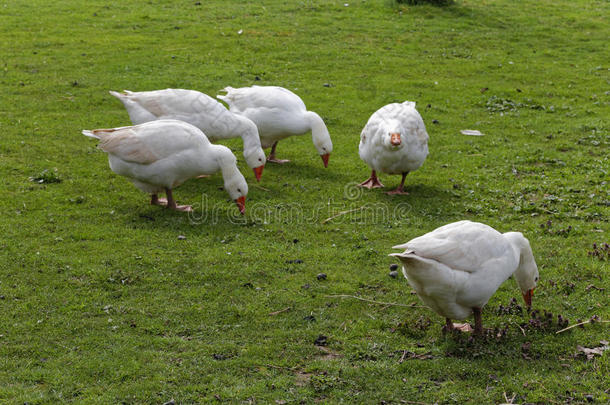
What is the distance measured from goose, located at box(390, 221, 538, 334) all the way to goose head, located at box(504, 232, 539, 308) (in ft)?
0.41

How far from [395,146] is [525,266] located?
330 cm

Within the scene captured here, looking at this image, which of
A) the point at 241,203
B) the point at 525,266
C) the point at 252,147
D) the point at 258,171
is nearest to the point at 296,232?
the point at 241,203

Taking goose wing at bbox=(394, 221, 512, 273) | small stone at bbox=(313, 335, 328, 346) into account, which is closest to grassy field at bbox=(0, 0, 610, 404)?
small stone at bbox=(313, 335, 328, 346)

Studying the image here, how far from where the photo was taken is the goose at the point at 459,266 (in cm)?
566

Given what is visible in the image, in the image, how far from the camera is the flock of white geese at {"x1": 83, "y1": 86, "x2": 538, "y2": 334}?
5.79 meters

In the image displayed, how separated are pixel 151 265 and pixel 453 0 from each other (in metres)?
17.6

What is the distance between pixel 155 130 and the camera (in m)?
8.81

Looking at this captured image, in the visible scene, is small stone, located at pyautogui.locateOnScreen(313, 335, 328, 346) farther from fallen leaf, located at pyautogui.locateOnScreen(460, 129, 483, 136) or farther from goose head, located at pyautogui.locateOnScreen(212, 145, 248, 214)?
fallen leaf, located at pyautogui.locateOnScreen(460, 129, 483, 136)

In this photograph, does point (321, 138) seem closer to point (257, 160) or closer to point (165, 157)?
point (257, 160)

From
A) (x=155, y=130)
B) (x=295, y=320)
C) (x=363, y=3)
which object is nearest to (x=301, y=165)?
(x=155, y=130)

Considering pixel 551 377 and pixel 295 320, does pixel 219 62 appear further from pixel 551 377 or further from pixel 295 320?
pixel 551 377

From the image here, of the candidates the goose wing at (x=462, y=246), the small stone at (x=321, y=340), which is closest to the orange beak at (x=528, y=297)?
the goose wing at (x=462, y=246)

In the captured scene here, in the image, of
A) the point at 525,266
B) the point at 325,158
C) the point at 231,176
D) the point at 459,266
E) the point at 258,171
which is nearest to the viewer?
the point at 459,266

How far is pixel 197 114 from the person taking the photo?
400 inches
